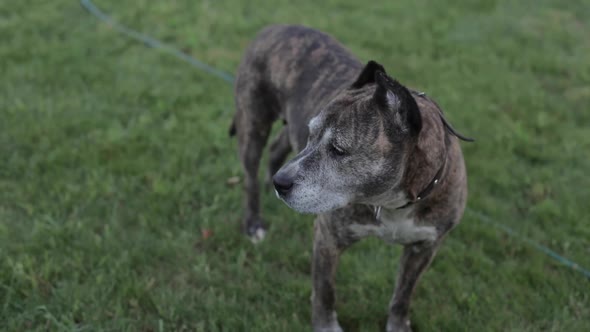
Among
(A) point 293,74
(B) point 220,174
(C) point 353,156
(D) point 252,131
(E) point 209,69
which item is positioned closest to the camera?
(C) point 353,156

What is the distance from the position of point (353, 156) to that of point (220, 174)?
241cm

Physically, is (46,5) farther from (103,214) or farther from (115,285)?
(115,285)

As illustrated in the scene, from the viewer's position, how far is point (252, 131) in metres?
3.96

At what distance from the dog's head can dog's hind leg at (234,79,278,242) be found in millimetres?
1227

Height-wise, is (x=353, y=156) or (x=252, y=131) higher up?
(x=353, y=156)

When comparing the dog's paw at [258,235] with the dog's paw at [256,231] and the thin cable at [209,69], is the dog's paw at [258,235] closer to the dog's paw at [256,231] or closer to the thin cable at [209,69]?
the dog's paw at [256,231]

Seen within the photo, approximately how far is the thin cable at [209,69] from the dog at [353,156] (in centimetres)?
128

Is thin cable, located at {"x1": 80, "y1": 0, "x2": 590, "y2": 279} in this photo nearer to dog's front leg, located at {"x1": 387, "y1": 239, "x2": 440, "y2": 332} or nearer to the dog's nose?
dog's front leg, located at {"x1": 387, "y1": 239, "x2": 440, "y2": 332}

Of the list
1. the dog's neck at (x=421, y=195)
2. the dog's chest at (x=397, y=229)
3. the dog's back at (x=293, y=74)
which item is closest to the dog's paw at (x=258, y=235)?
the dog's back at (x=293, y=74)

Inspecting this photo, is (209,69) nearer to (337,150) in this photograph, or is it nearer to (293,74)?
(293,74)

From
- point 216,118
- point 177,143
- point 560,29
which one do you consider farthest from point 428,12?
point 177,143

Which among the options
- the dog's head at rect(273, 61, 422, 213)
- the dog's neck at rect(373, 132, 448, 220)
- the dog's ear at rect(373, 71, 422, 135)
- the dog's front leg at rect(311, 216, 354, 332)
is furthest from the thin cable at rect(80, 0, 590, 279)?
the dog's ear at rect(373, 71, 422, 135)

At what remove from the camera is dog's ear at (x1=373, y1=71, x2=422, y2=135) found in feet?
7.84

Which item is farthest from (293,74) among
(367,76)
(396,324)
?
(396,324)
